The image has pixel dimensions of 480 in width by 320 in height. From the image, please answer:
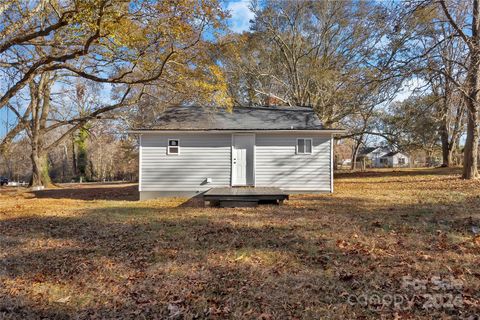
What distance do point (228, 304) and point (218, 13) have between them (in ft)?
34.1

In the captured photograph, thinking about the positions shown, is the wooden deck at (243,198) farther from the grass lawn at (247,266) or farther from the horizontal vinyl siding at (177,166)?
the horizontal vinyl siding at (177,166)

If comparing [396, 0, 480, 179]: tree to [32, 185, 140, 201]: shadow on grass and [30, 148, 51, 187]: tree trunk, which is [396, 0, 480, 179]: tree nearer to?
[32, 185, 140, 201]: shadow on grass

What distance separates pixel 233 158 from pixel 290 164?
2419 millimetres

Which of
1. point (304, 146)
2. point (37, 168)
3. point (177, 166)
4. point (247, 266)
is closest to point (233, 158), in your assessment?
point (177, 166)

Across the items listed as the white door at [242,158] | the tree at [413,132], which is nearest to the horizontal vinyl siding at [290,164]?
the white door at [242,158]

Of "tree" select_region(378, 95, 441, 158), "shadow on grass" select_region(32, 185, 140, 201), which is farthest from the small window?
"tree" select_region(378, 95, 441, 158)

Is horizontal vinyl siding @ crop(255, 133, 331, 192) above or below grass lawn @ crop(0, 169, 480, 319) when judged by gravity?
above

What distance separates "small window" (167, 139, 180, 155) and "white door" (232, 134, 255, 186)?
2.34 meters

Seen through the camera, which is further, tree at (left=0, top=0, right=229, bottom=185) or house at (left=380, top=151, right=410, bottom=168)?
house at (left=380, top=151, right=410, bottom=168)

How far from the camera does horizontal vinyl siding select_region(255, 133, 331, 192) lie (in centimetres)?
1388

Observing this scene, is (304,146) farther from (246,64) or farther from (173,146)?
(246,64)

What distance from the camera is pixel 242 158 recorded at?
13.9 m

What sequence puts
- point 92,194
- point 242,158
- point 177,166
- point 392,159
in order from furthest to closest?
point 392,159, point 92,194, point 242,158, point 177,166

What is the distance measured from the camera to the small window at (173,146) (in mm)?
13734
